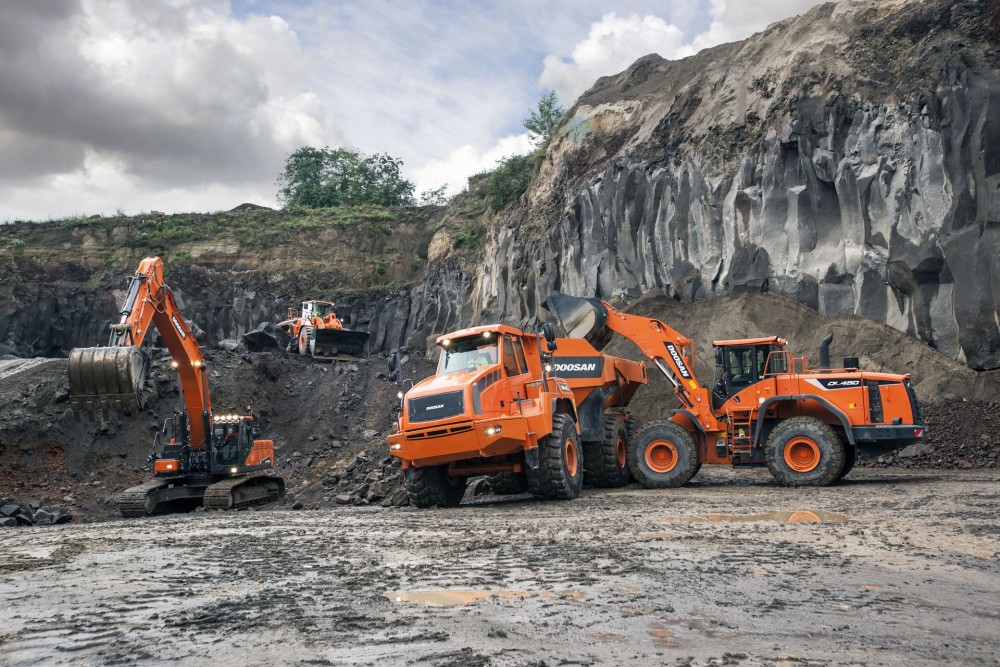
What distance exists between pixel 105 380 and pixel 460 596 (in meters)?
8.29

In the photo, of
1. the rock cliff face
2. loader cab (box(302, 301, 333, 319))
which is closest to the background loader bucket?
loader cab (box(302, 301, 333, 319))

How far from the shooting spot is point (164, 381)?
77.3 feet

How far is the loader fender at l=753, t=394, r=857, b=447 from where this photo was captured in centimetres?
1284

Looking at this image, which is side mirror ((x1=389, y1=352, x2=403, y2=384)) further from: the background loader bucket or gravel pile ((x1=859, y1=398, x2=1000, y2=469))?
the background loader bucket

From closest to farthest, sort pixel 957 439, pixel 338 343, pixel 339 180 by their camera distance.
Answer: pixel 957 439, pixel 338 343, pixel 339 180

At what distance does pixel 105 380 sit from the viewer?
1128 centimetres

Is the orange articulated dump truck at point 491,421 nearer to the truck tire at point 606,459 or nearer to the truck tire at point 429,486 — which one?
the truck tire at point 429,486

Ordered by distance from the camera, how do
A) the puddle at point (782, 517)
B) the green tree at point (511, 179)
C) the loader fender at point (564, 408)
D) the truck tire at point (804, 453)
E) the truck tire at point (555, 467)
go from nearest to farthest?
the puddle at point (782, 517)
the truck tire at point (555, 467)
the loader fender at point (564, 408)
the truck tire at point (804, 453)
the green tree at point (511, 179)

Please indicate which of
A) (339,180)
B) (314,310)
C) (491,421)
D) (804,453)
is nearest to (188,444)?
(491,421)

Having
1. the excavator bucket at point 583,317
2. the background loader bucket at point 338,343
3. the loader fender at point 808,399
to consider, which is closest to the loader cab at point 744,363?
the loader fender at point 808,399

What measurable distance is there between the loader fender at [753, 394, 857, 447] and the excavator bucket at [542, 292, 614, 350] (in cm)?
328

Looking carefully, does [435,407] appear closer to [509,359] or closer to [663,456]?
[509,359]

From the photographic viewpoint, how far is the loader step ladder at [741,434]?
13.8 metres

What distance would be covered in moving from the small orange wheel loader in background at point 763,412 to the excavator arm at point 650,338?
0.02 m
